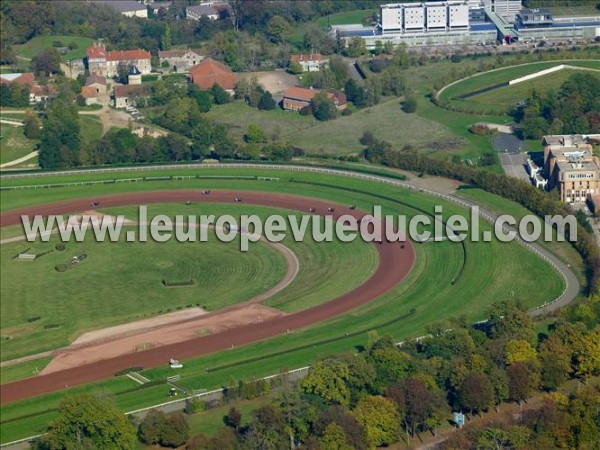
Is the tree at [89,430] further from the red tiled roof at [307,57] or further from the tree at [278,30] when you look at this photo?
the tree at [278,30]

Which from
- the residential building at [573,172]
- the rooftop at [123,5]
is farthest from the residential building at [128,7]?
the residential building at [573,172]

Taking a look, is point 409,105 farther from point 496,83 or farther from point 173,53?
point 173,53

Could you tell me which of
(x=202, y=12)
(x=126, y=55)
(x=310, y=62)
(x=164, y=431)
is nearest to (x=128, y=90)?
(x=126, y=55)

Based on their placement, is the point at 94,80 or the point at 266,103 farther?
the point at 94,80

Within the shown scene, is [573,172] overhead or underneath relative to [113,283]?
overhead

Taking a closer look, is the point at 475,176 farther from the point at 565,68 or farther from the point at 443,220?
the point at 565,68

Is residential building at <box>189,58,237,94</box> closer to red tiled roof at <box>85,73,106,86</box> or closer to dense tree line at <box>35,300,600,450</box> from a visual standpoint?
red tiled roof at <box>85,73,106,86</box>

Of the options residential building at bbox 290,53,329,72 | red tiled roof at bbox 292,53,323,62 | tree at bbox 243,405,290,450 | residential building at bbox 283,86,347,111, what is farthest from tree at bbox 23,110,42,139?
tree at bbox 243,405,290,450
